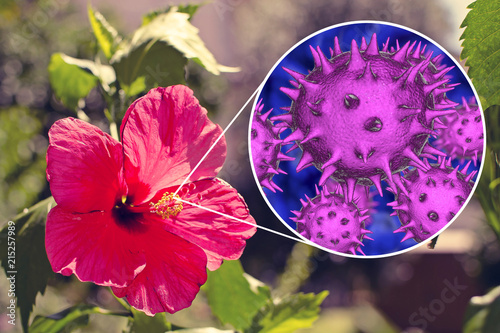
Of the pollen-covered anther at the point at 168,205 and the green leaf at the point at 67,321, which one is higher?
the pollen-covered anther at the point at 168,205

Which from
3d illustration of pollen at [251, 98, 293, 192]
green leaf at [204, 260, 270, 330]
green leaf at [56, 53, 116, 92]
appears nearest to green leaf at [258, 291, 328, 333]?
green leaf at [204, 260, 270, 330]

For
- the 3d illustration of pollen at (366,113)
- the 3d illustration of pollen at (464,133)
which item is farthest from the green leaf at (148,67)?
the 3d illustration of pollen at (464,133)

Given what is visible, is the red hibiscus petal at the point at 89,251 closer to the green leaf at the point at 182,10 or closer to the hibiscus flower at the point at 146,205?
the hibiscus flower at the point at 146,205

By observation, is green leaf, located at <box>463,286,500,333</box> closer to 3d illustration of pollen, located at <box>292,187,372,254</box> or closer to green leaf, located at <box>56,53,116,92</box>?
3d illustration of pollen, located at <box>292,187,372,254</box>

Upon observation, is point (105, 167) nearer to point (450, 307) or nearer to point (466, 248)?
point (466, 248)

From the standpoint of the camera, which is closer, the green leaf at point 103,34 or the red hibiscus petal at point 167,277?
the red hibiscus petal at point 167,277

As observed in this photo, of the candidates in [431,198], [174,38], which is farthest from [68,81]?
[431,198]
